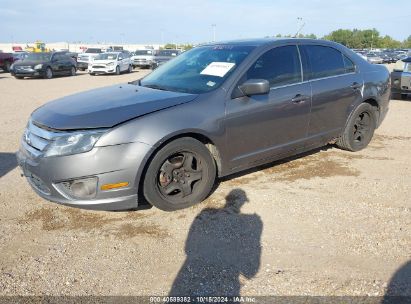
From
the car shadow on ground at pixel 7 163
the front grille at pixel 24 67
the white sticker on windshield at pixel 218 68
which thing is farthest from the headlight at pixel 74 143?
the front grille at pixel 24 67

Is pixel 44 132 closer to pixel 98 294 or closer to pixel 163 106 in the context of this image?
pixel 163 106

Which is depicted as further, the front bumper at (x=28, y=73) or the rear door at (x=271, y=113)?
the front bumper at (x=28, y=73)

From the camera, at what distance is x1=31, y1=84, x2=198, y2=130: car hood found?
3441 millimetres

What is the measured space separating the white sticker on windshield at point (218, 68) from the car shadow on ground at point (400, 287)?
254cm

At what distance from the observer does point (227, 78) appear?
4145mm

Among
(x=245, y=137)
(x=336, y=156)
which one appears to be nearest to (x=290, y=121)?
(x=245, y=137)

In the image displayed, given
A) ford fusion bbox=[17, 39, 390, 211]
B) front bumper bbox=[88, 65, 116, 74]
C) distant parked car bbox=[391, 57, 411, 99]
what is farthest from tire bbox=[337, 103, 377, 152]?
front bumper bbox=[88, 65, 116, 74]

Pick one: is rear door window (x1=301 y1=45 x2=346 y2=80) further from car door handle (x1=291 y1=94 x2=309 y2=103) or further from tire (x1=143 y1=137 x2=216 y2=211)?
tire (x1=143 y1=137 x2=216 y2=211)

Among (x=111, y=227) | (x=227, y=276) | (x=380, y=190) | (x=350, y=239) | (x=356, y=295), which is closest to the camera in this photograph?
(x=356, y=295)

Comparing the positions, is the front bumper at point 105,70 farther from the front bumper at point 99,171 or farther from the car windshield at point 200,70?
the front bumper at point 99,171

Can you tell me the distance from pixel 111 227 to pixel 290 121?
2.45 m

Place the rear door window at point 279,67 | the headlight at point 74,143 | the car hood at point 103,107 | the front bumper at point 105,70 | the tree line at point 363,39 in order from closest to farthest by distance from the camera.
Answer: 1. the headlight at point 74,143
2. the car hood at point 103,107
3. the rear door window at point 279,67
4. the front bumper at point 105,70
5. the tree line at point 363,39

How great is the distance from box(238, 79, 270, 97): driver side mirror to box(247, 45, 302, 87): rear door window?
205 millimetres

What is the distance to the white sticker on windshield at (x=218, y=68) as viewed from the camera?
4.24 m
